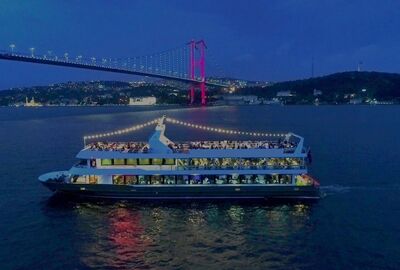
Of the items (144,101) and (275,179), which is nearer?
(275,179)

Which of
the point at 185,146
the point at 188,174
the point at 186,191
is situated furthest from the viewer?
the point at 185,146

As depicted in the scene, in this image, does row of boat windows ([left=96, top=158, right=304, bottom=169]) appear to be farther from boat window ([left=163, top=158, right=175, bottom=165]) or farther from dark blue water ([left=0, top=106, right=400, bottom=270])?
dark blue water ([left=0, top=106, right=400, bottom=270])

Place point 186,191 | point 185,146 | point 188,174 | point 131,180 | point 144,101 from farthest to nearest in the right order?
point 144,101, point 185,146, point 131,180, point 188,174, point 186,191

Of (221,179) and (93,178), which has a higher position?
(93,178)

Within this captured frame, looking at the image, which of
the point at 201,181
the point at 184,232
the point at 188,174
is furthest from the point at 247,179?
the point at 184,232

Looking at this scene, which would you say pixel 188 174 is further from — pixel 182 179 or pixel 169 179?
pixel 169 179

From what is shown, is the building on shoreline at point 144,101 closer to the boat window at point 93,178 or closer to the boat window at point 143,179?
the boat window at point 93,178

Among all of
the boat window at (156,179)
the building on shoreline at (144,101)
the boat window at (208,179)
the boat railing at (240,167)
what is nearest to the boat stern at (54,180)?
the boat window at (156,179)

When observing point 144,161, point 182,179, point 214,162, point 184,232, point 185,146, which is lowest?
point 184,232
